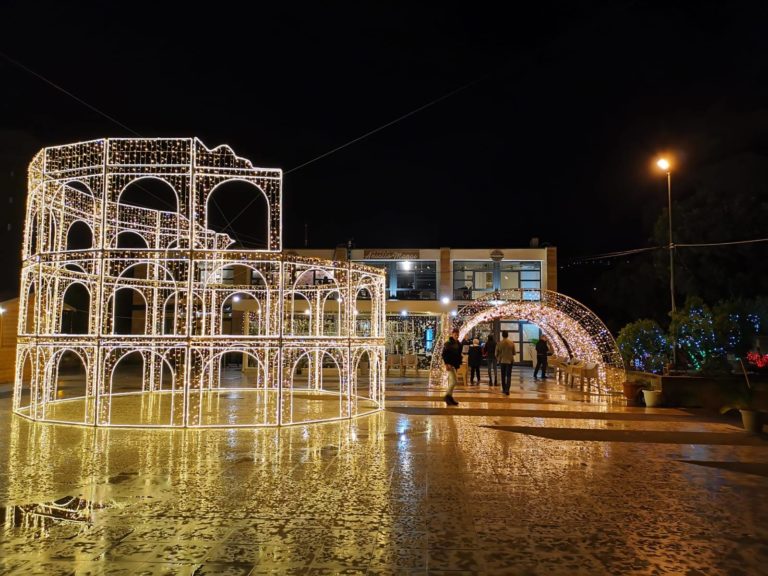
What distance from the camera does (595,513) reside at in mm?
5812

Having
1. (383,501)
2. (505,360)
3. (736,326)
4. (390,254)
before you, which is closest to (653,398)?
(505,360)

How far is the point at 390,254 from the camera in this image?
117ft

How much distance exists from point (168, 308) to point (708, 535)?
33244mm

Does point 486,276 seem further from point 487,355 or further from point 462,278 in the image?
point 487,355

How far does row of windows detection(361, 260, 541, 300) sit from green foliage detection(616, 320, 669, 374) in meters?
15.0

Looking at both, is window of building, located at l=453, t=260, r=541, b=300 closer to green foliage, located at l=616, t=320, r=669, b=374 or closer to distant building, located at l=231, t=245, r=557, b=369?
distant building, located at l=231, t=245, r=557, b=369

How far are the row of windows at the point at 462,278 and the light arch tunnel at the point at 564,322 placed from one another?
562 inches

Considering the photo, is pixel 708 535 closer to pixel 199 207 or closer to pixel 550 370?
pixel 199 207

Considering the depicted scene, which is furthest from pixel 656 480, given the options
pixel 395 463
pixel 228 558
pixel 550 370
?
pixel 550 370

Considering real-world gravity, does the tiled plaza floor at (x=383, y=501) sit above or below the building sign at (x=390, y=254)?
below

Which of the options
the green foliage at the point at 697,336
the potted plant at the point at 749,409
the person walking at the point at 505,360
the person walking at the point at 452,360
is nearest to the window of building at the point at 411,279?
the person walking at the point at 505,360

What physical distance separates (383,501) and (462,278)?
29803 mm

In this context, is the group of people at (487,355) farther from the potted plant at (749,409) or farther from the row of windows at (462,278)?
the row of windows at (462,278)

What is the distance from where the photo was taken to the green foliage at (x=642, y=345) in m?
18.9
